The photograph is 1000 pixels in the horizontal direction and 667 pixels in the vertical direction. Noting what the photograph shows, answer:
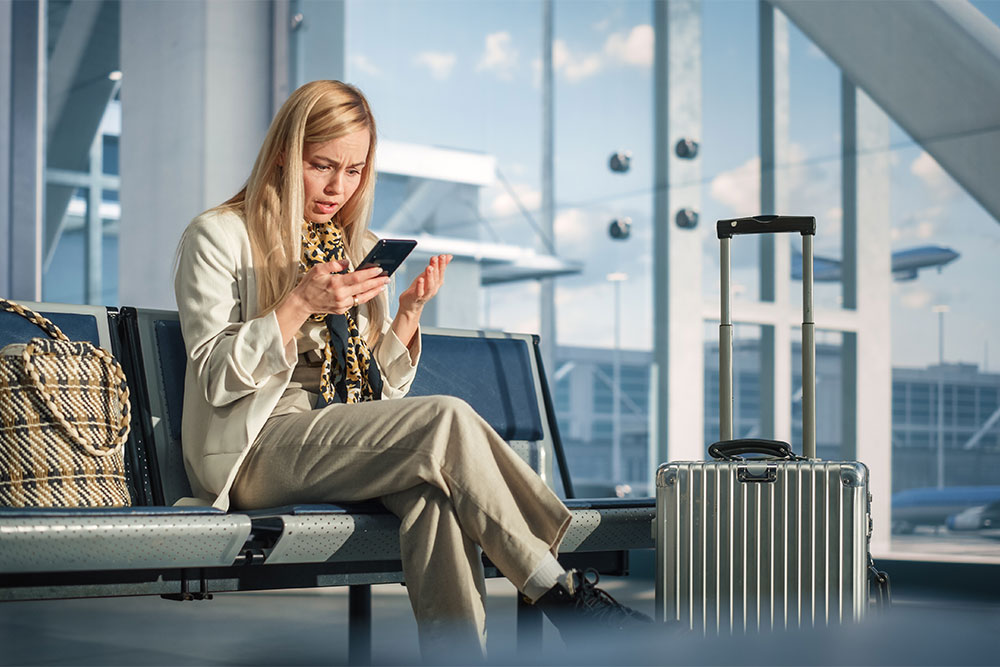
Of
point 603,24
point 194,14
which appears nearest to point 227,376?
point 603,24

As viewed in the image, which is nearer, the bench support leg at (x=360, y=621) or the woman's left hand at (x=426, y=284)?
the woman's left hand at (x=426, y=284)

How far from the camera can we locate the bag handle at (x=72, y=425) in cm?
192

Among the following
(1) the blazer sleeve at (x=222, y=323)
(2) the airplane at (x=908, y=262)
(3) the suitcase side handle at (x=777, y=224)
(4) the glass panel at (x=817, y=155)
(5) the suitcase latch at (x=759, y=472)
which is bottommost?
(5) the suitcase latch at (x=759, y=472)

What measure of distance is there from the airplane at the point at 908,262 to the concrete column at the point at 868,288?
0.12 feet

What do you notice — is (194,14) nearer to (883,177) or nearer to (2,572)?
(883,177)

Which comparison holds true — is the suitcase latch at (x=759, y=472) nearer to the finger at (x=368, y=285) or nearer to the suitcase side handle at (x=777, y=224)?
the suitcase side handle at (x=777, y=224)

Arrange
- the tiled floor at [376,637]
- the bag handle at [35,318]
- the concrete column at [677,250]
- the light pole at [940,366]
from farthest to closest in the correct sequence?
the concrete column at [677,250] < the light pole at [940,366] < the bag handle at [35,318] < the tiled floor at [376,637]

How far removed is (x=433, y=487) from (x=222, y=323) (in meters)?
0.51

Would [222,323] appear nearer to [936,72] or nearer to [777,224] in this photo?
[777,224]

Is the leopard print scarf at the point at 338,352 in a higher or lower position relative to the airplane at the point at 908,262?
lower

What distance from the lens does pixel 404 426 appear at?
1948 millimetres

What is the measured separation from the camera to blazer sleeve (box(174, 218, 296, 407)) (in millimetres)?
1991

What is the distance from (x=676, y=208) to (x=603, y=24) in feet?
3.28

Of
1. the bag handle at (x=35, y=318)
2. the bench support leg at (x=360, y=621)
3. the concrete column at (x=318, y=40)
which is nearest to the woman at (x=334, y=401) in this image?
the bag handle at (x=35, y=318)
